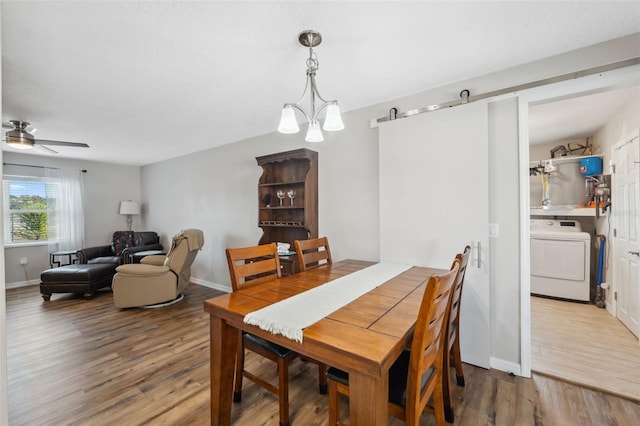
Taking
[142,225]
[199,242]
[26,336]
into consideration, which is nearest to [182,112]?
[199,242]

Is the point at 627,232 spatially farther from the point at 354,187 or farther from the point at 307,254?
the point at 307,254

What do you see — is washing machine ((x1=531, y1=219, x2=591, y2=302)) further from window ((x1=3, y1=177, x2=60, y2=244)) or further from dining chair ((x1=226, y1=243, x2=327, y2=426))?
window ((x1=3, y1=177, x2=60, y2=244))

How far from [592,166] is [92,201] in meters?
8.36

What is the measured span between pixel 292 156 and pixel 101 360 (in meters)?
2.64

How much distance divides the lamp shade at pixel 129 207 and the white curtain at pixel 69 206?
0.65m

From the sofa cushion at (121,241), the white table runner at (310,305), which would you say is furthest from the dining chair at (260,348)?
the sofa cushion at (121,241)

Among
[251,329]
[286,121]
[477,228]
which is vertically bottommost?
[251,329]

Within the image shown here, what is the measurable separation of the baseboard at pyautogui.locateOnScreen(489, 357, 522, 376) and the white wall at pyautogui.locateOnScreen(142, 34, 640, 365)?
15 mm

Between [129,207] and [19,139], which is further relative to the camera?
[129,207]

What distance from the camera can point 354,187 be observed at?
294 cm

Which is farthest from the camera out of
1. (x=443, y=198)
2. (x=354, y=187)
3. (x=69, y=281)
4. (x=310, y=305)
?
(x=69, y=281)

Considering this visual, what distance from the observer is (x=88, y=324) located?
10.3 ft

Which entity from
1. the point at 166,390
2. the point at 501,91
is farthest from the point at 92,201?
the point at 501,91

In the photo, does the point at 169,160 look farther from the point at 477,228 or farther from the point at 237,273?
the point at 477,228
